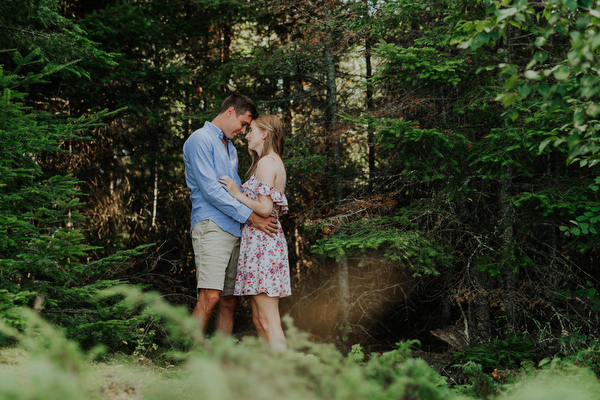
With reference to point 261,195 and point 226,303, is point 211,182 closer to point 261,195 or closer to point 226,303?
point 261,195

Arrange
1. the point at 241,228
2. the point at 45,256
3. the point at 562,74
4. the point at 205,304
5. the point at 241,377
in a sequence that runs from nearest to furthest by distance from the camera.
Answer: the point at 241,377
the point at 562,74
the point at 45,256
the point at 205,304
the point at 241,228

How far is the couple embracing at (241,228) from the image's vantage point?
3479 millimetres

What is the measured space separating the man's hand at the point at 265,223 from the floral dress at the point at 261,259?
0.18 ft

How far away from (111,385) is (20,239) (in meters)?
1.77

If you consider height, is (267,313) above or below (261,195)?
below

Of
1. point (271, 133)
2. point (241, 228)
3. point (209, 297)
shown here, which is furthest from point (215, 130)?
point (209, 297)

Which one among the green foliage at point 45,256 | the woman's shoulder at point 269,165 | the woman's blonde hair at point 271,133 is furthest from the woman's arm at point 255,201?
the green foliage at point 45,256

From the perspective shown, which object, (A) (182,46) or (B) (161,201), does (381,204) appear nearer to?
(B) (161,201)

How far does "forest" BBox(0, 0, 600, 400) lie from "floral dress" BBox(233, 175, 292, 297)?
20.7 inches

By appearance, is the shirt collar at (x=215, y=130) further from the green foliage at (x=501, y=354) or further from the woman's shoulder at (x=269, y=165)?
the green foliage at (x=501, y=354)

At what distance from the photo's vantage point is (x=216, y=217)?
359cm

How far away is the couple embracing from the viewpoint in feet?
11.4

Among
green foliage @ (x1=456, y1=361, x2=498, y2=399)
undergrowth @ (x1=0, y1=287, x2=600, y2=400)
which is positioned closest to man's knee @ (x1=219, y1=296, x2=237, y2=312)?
undergrowth @ (x1=0, y1=287, x2=600, y2=400)

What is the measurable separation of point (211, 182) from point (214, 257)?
0.61 m
